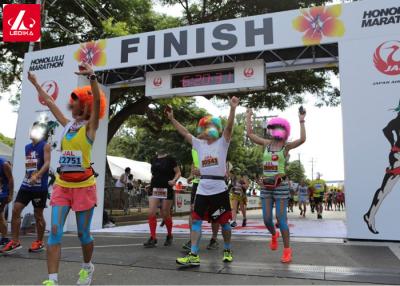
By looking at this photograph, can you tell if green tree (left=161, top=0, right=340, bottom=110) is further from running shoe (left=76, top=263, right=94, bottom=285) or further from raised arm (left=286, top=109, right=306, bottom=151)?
running shoe (left=76, top=263, right=94, bottom=285)

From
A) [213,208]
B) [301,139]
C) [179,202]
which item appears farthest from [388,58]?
[179,202]

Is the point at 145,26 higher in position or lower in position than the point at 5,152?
higher

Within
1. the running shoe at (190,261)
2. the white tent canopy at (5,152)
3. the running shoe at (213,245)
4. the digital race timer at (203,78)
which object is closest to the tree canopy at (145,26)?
the white tent canopy at (5,152)

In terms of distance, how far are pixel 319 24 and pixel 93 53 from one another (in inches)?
219

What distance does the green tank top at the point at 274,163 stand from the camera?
5152mm

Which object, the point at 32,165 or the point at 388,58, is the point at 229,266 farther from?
the point at 388,58

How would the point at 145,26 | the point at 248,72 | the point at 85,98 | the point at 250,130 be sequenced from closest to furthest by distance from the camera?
the point at 85,98
the point at 250,130
the point at 248,72
the point at 145,26

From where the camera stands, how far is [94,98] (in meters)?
3.43

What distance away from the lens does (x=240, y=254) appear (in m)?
5.56

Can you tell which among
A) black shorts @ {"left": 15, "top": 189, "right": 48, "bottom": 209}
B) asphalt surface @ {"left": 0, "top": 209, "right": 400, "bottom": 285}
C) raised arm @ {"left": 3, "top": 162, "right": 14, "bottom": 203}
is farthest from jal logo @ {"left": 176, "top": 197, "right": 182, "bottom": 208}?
raised arm @ {"left": 3, "top": 162, "right": 14, "bottom": 203}

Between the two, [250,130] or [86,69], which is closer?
[86,69]

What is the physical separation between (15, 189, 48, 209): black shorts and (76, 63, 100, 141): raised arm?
296 centimetres

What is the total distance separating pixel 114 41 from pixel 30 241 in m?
5.18

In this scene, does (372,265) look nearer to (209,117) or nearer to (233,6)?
(209,117)
